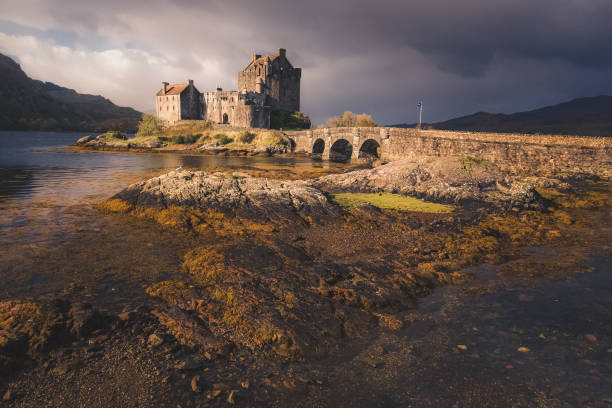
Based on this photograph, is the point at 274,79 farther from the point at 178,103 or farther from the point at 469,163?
the point at 469,163

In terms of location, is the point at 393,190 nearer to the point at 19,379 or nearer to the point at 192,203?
the point at 192,203

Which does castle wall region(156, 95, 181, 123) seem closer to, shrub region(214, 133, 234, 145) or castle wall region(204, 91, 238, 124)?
castle wall region(204, 91, 238, 124)

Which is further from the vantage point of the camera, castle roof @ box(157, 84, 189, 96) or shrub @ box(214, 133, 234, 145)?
castle roof @ box(157, 84, 189, 96)

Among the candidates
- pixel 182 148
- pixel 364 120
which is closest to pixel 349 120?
pixel 364 120

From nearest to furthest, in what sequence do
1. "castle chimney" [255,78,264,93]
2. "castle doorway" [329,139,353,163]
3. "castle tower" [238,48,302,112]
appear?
"castle doorway" [329,139,353,163]
"castle chimney" [255,78,264,93]
"castle tower" [238,48,302,112]

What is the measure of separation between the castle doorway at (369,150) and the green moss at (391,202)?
27.8 m

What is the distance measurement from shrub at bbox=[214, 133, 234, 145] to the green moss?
54.4 metres

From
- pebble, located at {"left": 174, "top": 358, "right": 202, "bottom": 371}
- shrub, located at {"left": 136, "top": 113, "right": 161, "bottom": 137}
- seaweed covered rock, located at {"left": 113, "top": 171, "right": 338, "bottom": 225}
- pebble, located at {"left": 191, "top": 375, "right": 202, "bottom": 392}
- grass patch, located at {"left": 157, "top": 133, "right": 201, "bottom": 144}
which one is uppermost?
shrub, located at {"left": 136, "top": 113, "right": 161, "bottom": 137}

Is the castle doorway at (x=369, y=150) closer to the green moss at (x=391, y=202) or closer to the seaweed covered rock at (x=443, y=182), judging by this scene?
the seaweed covered rock at (x=443, y=182)

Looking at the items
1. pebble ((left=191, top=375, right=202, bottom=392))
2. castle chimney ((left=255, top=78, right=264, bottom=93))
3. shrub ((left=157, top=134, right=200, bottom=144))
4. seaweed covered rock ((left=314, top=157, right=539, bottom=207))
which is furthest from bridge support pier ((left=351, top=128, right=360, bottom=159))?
pebble ((left=191, top=375, right=202, bottom=392))

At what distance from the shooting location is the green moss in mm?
17297


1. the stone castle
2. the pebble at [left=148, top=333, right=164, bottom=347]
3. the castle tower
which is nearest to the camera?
the pebble at [left=148, top=333, right=164, bottom=347]

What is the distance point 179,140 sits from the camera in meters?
71.0

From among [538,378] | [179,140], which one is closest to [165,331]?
[538,378]
